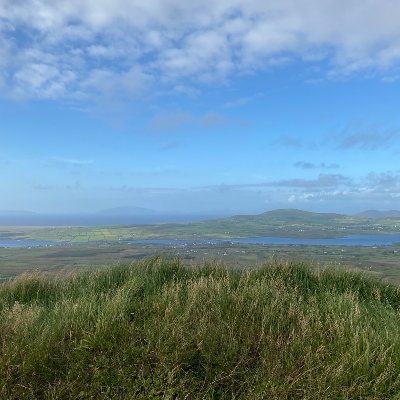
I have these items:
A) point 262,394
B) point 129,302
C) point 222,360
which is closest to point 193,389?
point 222,360

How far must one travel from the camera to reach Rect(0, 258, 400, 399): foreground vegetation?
4625 millimetres

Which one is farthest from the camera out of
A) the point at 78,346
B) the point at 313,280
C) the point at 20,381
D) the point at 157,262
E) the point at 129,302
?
the point at 157,262

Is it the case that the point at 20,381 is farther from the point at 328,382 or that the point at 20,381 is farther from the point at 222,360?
the point at 328,382

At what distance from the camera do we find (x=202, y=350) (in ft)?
17.2

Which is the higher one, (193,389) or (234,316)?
(234,316)

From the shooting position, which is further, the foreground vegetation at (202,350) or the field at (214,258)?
the field at (214,258)

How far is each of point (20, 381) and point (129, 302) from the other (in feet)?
7.40

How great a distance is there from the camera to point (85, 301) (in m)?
6.78

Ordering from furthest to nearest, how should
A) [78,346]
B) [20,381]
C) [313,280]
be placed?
1. [313,280]
2. [78,346]
3. [20,381]

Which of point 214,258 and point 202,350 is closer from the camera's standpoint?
point 202,350

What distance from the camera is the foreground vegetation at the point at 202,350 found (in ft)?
15.2

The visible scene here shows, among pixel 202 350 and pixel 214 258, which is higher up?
pixel 214 258

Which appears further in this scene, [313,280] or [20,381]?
[313,280]

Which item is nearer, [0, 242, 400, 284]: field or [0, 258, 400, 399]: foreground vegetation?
[0, 258, 400, 399]: foreground vegetation
